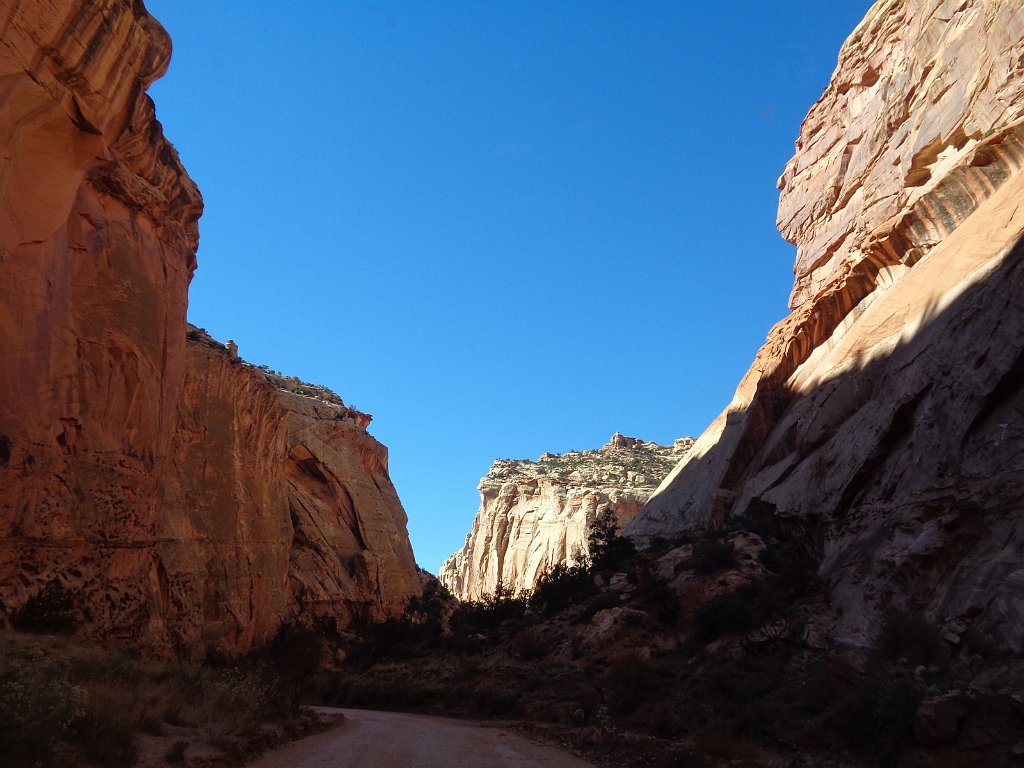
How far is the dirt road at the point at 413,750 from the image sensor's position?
1004 centimetres

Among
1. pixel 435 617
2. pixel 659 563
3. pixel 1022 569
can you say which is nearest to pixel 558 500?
pixel 435 617

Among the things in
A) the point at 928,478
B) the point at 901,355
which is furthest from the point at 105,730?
the point at 901,355

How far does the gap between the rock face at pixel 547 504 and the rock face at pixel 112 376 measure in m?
39.0

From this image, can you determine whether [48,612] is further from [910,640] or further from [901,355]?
[901,355]

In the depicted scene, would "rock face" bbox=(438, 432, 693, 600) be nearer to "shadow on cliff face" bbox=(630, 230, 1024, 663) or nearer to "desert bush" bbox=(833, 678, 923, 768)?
"shadow on cliff face" bbox=(630, 230, 1024, 663)

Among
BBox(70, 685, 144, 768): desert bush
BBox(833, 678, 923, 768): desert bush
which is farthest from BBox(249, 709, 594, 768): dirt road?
BBox(833, 678, 923, 768): desert bush

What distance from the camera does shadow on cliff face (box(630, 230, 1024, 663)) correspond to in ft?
37.6

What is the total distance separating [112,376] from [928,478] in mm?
18665

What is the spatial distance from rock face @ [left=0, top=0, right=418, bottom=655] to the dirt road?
20.7 ft

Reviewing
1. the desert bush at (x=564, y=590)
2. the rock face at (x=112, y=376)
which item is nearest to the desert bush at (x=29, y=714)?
the rock face at (x=112, y=376)

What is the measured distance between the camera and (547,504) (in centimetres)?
7231

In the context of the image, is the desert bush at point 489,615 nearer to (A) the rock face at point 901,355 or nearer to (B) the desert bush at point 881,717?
(A) the rock face at point 901,355

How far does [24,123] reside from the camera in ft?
41.6

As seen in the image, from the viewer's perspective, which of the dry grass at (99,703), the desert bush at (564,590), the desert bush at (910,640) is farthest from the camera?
the desert bush at (564,590)
